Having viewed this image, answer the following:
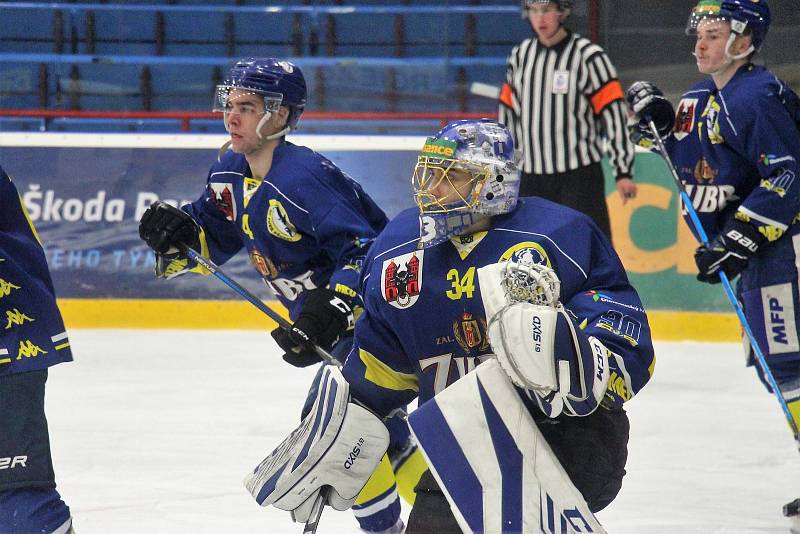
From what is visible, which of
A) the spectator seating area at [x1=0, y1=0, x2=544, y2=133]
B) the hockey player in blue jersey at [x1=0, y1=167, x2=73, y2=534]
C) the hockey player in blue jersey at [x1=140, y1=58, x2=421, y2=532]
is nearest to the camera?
the hockey player in blue jersey at [x1=0, y1=167, x2=73, y2=534]

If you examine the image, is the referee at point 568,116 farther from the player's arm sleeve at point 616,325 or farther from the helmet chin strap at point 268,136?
the player's arm sleeve at point 616,325

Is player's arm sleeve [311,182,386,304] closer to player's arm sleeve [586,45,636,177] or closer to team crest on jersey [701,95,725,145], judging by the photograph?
team crest on jersey [701,95,725,145]

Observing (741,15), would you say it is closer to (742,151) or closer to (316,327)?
(742,151)

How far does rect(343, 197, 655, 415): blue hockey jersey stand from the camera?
1943 mm

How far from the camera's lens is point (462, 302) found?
205 centimetres

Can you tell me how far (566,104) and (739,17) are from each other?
2.01 metres

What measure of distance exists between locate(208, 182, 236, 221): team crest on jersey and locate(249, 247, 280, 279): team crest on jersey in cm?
11

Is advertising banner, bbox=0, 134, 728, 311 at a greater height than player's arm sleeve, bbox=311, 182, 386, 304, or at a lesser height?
lesser

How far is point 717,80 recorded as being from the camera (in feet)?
11.3

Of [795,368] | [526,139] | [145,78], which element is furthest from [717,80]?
[145,78]

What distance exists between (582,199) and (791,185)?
7.06 ft

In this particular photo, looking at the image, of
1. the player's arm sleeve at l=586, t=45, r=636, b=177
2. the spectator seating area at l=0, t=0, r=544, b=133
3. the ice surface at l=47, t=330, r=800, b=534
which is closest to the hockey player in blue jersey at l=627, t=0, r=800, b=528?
the ice surface at l=47, t=330, r=800, b=534

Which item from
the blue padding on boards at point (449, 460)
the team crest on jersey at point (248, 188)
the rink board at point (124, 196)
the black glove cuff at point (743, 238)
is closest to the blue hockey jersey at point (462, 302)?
the blue padding on boards at point (449, 460)

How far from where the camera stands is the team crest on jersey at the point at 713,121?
133 inches
